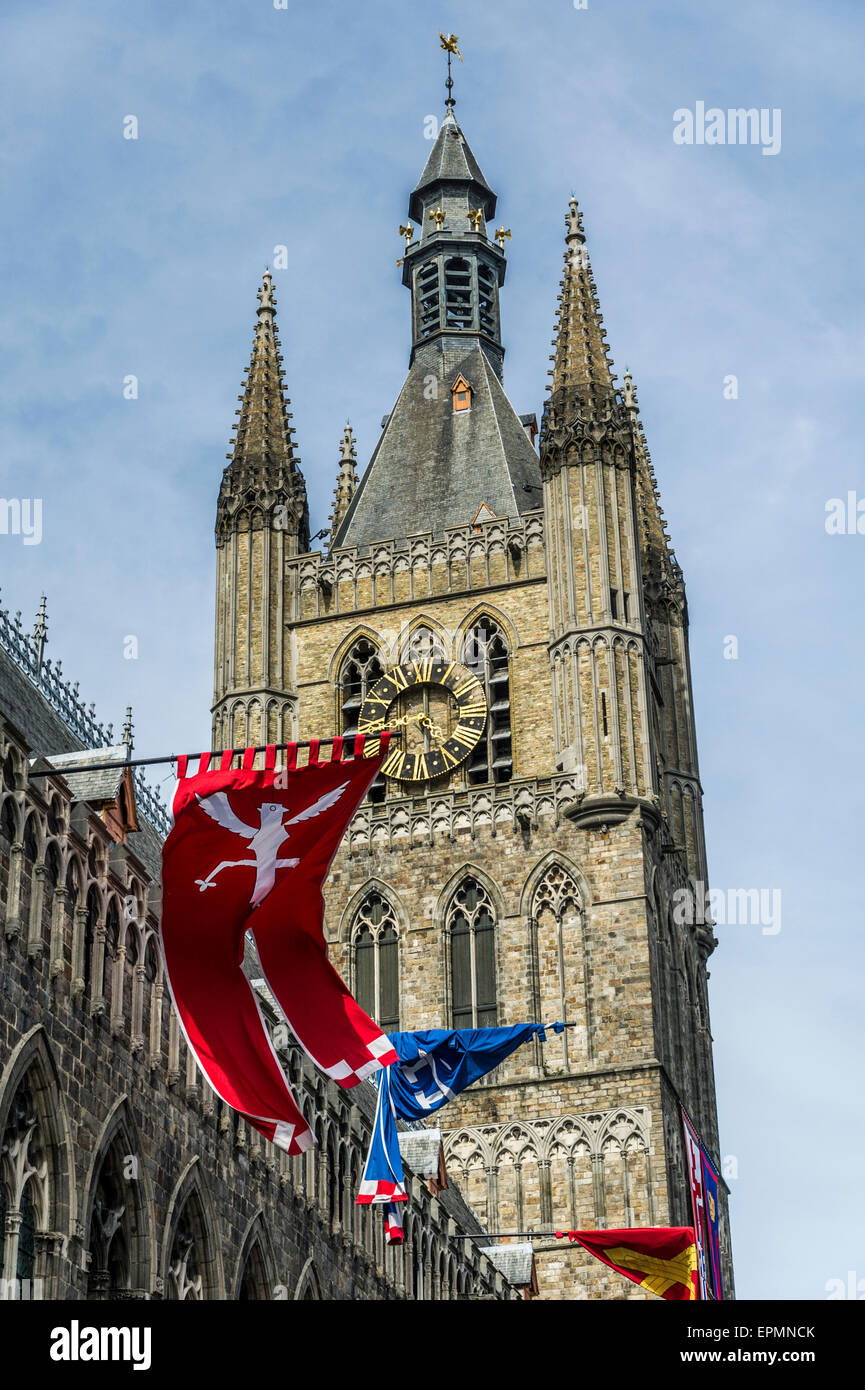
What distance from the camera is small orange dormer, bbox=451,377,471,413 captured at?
7256cm

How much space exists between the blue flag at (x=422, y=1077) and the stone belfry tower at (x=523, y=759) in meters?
24.8

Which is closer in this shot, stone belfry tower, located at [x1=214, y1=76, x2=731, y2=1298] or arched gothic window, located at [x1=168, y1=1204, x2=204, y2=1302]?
arched gothic window, located at [x1=168, y1=1204, x2=204, y2=1302]

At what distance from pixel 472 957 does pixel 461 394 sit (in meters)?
19.8

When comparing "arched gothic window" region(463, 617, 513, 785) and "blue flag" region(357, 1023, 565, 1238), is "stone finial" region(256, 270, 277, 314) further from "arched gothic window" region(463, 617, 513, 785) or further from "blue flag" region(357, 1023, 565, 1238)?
"blue flag" region(357, 1023, 565, 1238)

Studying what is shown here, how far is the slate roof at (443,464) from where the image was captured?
2726 inches

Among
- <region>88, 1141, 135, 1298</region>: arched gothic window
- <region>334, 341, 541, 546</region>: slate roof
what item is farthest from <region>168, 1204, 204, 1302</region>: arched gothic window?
<region>334, 341, 541, 546</region>: slate roof

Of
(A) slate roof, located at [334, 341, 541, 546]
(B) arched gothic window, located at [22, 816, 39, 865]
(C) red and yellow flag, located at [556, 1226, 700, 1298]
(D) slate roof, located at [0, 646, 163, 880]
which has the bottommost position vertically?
(C) red and yellow flag, located at [556, 1226, 700, 1298]

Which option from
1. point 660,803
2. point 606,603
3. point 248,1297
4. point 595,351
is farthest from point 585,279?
point 248,1297

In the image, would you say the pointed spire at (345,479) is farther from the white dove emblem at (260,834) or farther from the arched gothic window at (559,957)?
the white dove emblem at (260,834)

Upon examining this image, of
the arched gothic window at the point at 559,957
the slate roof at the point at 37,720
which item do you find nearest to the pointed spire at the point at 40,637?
the slate roof at the point at 37,720

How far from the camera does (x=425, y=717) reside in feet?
211

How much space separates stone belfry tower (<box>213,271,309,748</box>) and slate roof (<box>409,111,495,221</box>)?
830 cm

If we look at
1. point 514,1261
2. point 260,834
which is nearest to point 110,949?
point 260,834

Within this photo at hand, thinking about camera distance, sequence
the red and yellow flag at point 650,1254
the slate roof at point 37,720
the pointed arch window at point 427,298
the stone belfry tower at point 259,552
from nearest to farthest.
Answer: the red and yellow flag at point 650,1254
the slate roof at point 37,720
the stone belfry tower at point 259,552
the pointed arch window at point 427,298
